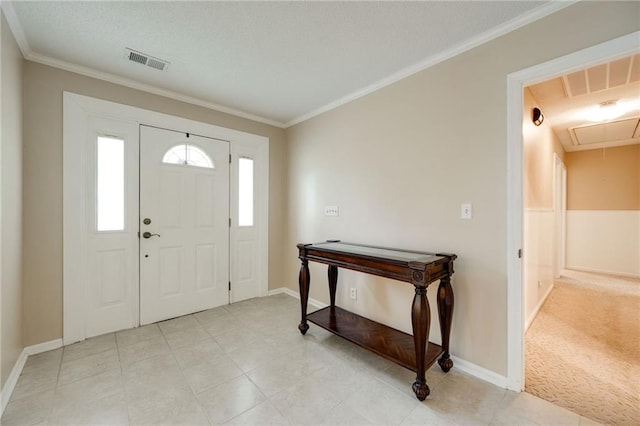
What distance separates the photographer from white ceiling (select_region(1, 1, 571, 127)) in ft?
5.53

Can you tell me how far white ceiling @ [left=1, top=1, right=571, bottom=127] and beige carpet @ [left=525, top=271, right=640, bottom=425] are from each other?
249cm

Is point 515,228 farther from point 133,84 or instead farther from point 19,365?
point 19,365

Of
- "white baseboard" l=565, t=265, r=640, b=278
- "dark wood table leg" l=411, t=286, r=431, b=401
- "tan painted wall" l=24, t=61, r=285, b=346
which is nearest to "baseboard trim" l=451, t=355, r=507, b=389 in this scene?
"dark wood table leg" l=411, t=286, r=431, b=401

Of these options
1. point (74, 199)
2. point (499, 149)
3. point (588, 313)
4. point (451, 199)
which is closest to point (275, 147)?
point (74, 199)

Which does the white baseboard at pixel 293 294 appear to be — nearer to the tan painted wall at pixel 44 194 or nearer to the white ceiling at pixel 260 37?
the tan painted wall at pixel 44 194

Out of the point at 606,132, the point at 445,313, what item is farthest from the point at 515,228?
the point at 606,132

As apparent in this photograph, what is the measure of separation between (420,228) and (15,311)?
323 cm

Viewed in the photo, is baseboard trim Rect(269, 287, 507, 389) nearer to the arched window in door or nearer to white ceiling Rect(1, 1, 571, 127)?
white ceiling Rect(1, 1, 571, 127)

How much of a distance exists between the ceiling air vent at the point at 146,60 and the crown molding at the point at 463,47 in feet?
5.68

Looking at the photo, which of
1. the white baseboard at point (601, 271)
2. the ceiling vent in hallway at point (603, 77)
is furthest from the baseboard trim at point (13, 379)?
the white baseboard at point (601, 271)

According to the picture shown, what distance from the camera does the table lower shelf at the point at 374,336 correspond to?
6.19 ft

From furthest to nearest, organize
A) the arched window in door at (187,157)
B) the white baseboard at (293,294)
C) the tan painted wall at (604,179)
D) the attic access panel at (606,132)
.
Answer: the tan painted wall at (604,179) < the attic access panel at (606,132) < the white baseboard at (293,294) < the arched window in door at (187,157)

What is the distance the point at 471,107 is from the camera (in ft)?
6.59

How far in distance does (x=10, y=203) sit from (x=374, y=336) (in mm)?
2858
